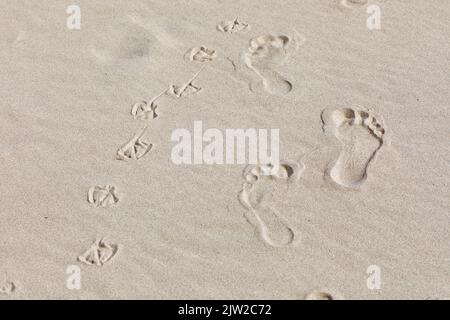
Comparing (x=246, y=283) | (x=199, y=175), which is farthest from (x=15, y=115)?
(x=246, y=283)

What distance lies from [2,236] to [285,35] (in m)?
2.18

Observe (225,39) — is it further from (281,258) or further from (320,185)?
(281,258)

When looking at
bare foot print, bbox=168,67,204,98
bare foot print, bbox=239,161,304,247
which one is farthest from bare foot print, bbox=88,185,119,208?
bare foot print, bbox=168,67,204,98

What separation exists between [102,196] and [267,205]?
2.81 feet

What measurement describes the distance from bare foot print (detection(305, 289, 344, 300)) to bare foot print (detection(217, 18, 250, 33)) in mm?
2025

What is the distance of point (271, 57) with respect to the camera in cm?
402

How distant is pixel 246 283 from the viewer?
2.93 meters

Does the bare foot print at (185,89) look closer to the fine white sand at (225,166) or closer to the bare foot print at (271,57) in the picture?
the fine white sand at (225,166)

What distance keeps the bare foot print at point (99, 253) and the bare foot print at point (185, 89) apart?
1111 millimetres

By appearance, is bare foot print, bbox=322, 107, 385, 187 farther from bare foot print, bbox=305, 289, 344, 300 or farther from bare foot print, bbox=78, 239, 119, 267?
bare foot print, bbox=78, 239, 119, 267

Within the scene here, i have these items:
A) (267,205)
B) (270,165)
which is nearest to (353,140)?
(270,165)

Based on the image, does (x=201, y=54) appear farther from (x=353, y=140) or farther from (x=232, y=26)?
(x=353, y=140)

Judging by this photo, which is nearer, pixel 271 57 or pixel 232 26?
pixel 271 57

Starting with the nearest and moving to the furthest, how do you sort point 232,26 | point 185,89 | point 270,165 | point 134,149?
point 270,165
point 134,149
point 185,89
point 232,26
